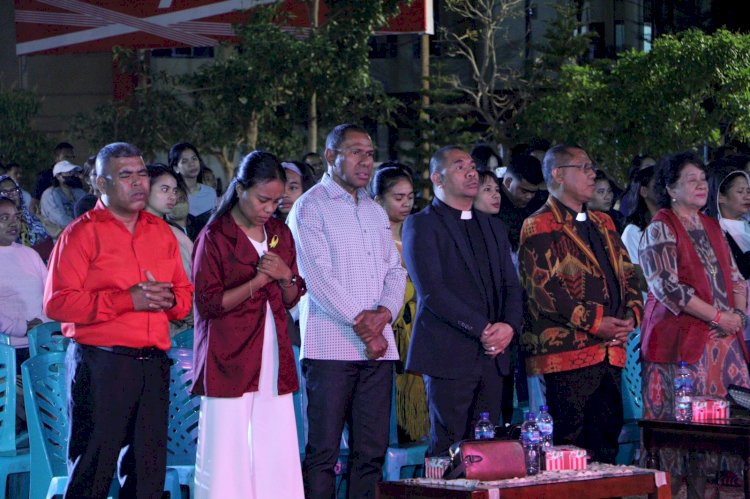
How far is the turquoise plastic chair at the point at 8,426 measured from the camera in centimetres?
655

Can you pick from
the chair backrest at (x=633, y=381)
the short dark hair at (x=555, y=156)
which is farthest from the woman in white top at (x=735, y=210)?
the short dark hair at (x=555, y=156)

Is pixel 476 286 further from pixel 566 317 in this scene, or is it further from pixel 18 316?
pixel 18 316

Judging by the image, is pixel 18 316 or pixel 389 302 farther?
pixel 18 316

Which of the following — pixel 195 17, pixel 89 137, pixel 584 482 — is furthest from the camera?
pixel 89 137

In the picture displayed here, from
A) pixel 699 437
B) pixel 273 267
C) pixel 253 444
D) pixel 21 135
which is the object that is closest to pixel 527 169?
pixel 699 437

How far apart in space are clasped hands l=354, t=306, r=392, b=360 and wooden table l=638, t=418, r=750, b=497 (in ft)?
4.60

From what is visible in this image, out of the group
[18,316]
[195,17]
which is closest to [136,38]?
[195,17]

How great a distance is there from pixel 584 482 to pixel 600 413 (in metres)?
1.45

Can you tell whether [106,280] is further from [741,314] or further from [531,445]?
[741,314]

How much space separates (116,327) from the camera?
18.8ft

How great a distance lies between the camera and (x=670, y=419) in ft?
22.4

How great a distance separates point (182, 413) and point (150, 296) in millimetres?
1170

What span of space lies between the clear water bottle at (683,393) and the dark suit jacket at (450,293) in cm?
90

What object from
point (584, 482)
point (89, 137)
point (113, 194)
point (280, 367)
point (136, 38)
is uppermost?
point (136, 38)
